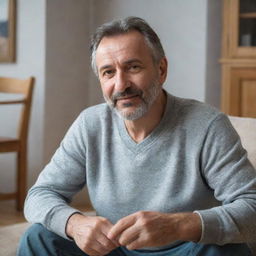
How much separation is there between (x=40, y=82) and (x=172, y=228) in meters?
2.80

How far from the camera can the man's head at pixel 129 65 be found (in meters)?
1.73

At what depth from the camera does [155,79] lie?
178 centimetres

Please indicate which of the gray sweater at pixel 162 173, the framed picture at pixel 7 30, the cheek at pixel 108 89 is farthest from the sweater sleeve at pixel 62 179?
the framed picture at pixel 7 30

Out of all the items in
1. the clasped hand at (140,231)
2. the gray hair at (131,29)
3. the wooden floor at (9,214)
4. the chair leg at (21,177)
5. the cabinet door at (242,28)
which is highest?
the cabinet door at (242,28)

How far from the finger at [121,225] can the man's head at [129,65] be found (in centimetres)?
36

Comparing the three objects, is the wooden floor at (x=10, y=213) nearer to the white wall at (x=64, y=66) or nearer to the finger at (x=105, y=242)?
the white wall at (x=64, y=66)

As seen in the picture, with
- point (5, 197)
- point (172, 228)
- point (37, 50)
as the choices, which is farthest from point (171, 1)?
point (172, 228)

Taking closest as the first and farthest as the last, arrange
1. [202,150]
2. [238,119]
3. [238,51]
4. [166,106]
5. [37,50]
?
[202,150] < [166,106] < [238,119] < [238,51] < [37,50]

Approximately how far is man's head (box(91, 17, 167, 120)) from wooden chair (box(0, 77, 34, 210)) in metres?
2.21

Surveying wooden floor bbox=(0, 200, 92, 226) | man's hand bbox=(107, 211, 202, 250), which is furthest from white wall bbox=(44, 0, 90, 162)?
man's hand bbox=(107, 211, 202, 250)

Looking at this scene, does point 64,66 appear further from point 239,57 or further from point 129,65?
point 129,65

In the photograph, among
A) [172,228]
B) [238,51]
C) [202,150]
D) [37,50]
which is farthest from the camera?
[37,50]

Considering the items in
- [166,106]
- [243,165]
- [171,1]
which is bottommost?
[243,165]

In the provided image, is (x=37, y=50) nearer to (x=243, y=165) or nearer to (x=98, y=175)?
(x=98, y=175)
